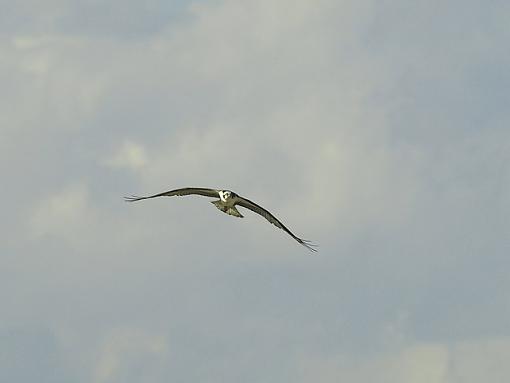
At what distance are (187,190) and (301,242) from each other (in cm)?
1567

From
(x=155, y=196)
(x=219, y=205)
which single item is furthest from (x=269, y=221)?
(x=155, y=196)

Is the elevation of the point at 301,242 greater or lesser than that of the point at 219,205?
lesser

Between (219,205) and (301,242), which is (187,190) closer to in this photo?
(219,205)

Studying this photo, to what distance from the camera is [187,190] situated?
8288cm

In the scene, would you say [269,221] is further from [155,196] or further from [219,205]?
[155,196]

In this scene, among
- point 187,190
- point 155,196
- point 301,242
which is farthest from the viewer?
point 187,190

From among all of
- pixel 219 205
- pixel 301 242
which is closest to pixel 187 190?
pixel 219 205

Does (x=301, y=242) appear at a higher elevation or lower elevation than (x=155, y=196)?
lower

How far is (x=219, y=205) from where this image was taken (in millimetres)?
81750

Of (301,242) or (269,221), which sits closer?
(301,242)

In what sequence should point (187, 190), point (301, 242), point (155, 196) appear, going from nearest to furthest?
point (301, 242) < point (155, 196) < point (187, 190)

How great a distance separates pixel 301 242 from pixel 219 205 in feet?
43.9

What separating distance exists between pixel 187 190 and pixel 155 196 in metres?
5.49

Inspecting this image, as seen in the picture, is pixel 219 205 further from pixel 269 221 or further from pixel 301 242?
pixel 301 242
